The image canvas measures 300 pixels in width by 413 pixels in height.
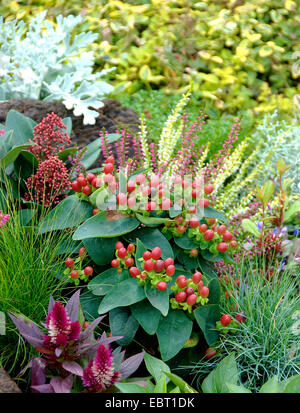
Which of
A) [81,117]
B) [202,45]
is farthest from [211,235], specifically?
[202,45]

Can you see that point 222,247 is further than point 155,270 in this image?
Yes

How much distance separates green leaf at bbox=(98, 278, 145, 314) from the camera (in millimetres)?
1851

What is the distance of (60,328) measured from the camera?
5.09 ft

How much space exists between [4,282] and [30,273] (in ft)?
0.38

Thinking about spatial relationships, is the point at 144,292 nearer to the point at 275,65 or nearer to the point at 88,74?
the point at 88,74

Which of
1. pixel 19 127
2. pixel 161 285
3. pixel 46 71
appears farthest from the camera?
pixel 46 71

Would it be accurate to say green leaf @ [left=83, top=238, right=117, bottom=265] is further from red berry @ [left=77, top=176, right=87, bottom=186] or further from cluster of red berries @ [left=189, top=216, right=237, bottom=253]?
cluster of red berries @ [left=189, top=216, right=237, bottom=253]

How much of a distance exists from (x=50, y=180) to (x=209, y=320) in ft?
3.30

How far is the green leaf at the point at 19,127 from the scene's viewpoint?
2.57 meters

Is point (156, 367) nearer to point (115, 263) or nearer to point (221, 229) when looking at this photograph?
point (115, 263)

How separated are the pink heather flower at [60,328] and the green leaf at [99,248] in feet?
1.64

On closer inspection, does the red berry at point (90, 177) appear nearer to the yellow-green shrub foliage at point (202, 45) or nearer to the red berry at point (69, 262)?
the red berry at point (69, 262)

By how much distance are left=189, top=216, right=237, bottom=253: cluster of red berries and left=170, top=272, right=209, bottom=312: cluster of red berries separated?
171 mm
